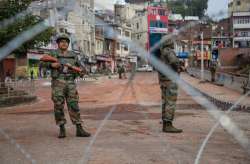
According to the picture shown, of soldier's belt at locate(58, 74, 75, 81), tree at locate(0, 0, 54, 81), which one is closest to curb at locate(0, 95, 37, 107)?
tree at locate(0, 0, 54, 81)

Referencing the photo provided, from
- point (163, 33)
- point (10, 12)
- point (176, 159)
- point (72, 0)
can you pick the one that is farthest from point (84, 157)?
point (10, 12)

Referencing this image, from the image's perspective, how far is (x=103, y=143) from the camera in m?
7.17

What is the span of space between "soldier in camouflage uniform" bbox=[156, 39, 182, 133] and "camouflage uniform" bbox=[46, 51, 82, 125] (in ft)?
4.37

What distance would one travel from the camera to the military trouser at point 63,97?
7715mm

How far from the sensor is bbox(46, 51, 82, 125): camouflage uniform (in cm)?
770

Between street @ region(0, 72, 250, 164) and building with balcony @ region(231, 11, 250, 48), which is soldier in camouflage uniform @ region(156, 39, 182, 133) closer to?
street @ region(0, 72, 250, 164)

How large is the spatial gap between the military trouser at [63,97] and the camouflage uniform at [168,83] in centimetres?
137

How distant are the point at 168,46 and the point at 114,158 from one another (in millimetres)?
2700

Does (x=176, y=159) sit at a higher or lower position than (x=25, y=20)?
lower

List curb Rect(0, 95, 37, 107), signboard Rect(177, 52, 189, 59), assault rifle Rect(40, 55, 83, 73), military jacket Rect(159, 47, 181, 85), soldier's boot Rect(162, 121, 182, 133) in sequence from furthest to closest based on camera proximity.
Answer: curb Rect(0, 95, 37, 107), signboard Rect(177, 52, 189, 59), soldier's boot Rect(162, 121, 182, 133), military jacket Rect(159, 47, 181, 85), assault rifle Rect(40, 55, 83, 73)

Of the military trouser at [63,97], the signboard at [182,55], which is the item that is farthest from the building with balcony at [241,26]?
the military trouser at [63,97]

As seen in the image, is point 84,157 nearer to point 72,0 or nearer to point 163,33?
point 163,33

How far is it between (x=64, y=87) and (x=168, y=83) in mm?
1568

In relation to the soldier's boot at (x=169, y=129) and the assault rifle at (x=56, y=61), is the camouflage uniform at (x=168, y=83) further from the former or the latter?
the assault rifle at (x=56, y=61)
